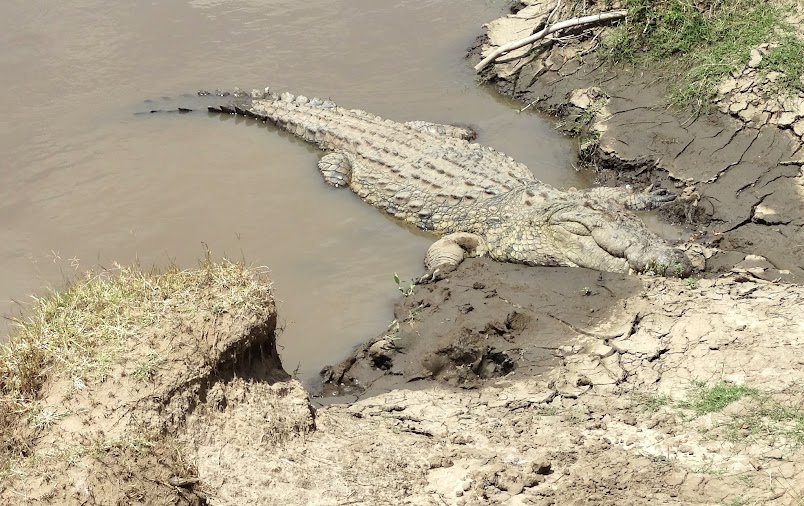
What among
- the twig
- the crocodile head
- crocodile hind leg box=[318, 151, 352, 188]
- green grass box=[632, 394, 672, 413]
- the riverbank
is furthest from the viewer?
the twig

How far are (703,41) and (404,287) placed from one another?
515cm

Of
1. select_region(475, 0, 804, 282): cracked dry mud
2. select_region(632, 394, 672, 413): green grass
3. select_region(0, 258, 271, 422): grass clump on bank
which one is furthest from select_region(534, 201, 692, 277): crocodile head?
select_region(0, 258, 271, 422): grass clump on bank

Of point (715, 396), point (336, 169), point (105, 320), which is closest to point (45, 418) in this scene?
point (105, 320)

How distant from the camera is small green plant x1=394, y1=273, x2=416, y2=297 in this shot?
731cm

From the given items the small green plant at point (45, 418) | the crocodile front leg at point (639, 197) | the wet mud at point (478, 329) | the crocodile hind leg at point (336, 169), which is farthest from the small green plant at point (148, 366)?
the crocodile front leg at point (639, 197)

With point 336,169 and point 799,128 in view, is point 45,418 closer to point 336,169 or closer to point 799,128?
point 336,169

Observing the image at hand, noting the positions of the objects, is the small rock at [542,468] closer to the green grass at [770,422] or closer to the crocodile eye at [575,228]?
the green grass at [770,422]

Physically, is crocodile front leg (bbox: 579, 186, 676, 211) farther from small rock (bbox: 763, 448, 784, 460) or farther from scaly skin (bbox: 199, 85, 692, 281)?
small rock (bbox: 763, 448, 784, 460)

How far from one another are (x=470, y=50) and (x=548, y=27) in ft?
4.50

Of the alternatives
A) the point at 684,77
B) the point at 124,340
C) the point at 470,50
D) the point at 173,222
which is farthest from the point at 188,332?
the point at 470,50

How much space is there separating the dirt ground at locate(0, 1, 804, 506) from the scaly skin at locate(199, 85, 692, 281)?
0.31 m

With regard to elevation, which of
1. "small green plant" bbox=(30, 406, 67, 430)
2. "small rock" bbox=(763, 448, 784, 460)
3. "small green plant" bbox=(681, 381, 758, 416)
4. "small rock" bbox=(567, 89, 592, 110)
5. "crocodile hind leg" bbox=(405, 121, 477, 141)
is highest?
"small rock" bbox=(567, 89, 592, 110)

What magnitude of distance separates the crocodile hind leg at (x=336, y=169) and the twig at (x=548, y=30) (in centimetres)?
270

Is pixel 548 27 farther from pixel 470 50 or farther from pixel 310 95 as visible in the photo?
pixel 310 95
